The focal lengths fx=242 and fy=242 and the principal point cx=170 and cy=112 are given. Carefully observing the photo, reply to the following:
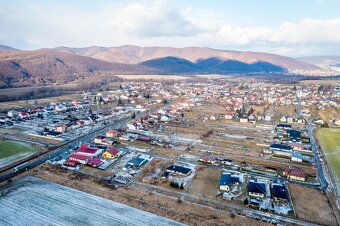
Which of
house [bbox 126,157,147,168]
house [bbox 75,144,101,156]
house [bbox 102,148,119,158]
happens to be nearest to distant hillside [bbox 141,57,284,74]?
house [bbox 75,144,101,156]

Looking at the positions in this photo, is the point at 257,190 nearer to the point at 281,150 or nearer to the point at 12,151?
the point at 281,150

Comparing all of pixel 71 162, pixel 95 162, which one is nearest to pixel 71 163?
pixel 71 162

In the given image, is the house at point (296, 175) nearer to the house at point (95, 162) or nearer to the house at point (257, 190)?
the house at point (257, 190)

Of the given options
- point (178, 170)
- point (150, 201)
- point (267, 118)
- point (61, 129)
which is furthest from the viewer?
point (267, 118)

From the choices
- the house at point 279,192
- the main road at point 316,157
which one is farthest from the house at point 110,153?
the main road at point 316,157

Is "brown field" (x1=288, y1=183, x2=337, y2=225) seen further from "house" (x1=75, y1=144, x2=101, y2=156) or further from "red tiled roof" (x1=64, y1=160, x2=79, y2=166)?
"red tiled roof" (x1=64, y1=160, x2=79, y2=166)

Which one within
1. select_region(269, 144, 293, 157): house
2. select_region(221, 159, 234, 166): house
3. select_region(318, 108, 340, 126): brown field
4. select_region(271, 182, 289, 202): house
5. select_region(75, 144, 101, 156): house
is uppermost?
select_region(75, 144, 101, 156): house
